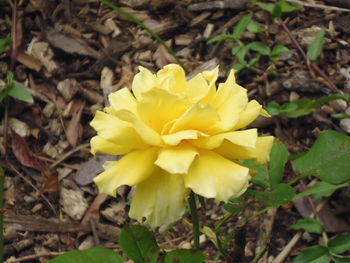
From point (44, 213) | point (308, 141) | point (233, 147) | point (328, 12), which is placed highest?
point (233, 147)

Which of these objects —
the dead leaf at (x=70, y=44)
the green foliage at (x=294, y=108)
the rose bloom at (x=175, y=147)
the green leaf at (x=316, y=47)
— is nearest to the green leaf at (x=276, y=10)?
the green leaf at (x=316, y=47)

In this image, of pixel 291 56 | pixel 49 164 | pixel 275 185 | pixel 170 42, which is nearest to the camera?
pixel 275 185

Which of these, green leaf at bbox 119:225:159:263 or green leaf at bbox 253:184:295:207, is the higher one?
green leaf at bbox 253:184:295:207

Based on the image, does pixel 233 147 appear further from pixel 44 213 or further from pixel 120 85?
pixel 120 85

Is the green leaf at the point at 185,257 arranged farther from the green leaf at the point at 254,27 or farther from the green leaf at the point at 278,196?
the green leaf at the point at 254,27

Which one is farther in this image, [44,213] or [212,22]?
[212,22]

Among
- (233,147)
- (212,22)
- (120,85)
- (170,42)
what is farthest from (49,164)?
(233,147)

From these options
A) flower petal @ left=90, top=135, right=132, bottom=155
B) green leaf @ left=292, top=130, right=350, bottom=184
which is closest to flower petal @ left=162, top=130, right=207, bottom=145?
flower petal @ left=90, top=135, right=132, bottom=155

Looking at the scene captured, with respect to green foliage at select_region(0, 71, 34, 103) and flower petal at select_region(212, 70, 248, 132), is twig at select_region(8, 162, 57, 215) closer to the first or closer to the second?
green foliage at select_region(0, 71, 34, 103)
